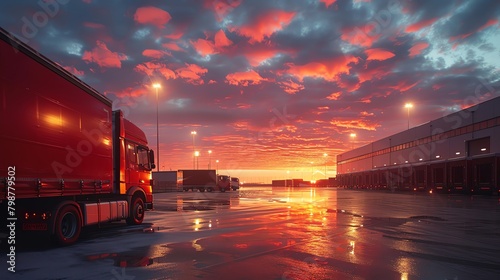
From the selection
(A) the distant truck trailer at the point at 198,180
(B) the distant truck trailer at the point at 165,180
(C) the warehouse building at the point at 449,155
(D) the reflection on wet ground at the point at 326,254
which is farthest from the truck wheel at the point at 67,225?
(B) the distant truck trailer at the point at 165,180

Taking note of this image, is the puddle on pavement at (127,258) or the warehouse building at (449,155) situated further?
the warehouse building at (449,155)

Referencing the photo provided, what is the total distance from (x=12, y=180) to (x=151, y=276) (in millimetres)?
3694

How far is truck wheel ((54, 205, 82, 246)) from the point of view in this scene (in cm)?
949

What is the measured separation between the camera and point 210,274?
270 inches

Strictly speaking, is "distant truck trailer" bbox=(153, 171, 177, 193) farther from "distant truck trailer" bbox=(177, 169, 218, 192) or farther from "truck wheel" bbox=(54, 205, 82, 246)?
"truck wheel" bbox=(54, 205, 82, 246)

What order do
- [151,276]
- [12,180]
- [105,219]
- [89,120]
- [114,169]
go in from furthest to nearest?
[114,169] → [105,219] → [89,120] → [12,180] → [151,276]

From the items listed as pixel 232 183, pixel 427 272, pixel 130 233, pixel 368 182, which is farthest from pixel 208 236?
pixel 368 182

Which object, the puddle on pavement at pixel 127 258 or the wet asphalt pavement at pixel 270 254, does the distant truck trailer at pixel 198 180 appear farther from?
the puddle on pavement at pixel 127 258

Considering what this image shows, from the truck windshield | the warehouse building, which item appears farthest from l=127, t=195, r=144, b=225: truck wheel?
the warehouse building

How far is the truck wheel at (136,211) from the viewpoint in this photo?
46.5ft

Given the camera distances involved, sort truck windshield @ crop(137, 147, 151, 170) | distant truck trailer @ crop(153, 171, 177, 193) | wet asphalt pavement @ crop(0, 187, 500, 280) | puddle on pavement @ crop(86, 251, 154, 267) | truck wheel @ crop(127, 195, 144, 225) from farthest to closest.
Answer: distant truck trailer @ crop(153, 171, 177, 193)
truck windshield @ crop(137, 147, 151, 170)
truck wheel @ crop(127, 195, 144, 225)
puddle on pavement @ crop(86, 251, 154, 267)
wet asphalt pavement @ crop(0, 187, 500, 280)

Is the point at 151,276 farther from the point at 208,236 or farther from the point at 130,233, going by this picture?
the point at 130,233

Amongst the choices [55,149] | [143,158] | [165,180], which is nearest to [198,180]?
[165,180]

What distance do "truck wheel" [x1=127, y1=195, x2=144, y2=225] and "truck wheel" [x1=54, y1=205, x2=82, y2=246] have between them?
11.9ft
